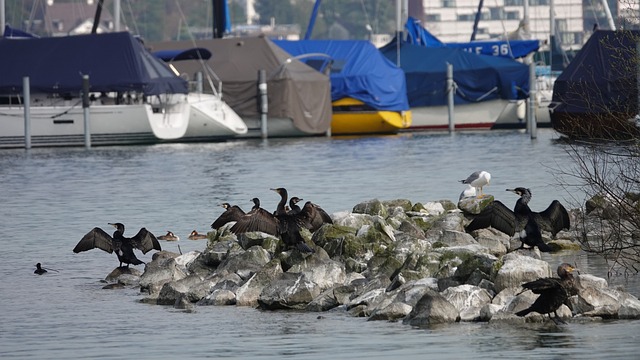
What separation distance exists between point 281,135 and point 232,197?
28.0 m

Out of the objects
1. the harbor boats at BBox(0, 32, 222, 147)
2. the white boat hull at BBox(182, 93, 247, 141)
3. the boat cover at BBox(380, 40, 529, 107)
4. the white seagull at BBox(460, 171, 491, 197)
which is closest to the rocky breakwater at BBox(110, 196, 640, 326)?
the white seagull at BBox(460, 171, 491, 197)

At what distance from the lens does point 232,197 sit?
35406mm

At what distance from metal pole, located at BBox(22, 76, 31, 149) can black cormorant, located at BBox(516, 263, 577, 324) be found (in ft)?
129

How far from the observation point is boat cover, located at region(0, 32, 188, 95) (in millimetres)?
55469

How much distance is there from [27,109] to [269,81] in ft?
36.2

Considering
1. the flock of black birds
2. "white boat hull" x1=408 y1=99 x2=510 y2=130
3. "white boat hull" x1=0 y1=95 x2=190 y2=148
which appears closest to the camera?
the flock of black birds

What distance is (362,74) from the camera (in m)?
64.1

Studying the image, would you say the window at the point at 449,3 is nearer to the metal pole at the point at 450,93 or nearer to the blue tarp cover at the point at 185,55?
the metal pole at the point at 450,93

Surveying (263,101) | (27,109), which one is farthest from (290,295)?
(263,101)

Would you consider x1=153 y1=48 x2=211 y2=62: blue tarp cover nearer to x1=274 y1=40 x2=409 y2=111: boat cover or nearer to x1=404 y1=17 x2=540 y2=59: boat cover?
x1=274 y1=40 x2=409 y2=111: boat cover

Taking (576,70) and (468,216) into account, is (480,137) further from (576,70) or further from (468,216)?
(468,216)

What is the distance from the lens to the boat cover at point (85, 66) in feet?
182

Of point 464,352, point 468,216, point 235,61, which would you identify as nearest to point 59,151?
point 235,61

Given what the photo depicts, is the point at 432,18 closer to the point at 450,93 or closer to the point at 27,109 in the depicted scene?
the point at 450,93
